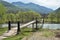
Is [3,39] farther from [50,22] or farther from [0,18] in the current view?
[50,22]

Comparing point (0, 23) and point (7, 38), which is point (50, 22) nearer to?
point (0, 23)

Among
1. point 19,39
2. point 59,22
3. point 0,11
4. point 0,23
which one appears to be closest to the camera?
point 19,39

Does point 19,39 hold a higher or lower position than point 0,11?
lower

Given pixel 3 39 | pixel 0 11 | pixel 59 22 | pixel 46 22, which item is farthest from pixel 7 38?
pixel 59 22

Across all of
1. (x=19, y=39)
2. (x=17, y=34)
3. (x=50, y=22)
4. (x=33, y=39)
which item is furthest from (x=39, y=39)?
(x=50, y=22)

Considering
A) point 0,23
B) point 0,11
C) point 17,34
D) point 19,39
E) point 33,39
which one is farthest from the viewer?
point 0,23

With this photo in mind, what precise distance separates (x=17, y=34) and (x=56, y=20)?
17.9m

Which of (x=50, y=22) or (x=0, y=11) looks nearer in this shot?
(x=0, y=11)

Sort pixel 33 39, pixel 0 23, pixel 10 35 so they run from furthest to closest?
1. pixel 0 23
2. pixel 10 35
3. pixel 33 39

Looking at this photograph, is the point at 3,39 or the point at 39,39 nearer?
the point at 39,39

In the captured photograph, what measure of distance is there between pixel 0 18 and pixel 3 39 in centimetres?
1477

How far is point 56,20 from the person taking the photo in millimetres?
32094

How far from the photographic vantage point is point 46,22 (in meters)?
29.3

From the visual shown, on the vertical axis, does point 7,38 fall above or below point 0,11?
below
